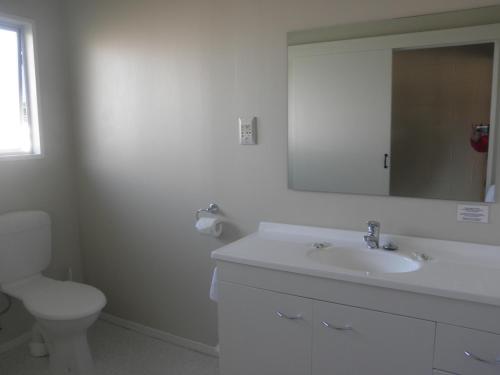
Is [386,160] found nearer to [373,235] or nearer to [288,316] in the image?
[373,235]

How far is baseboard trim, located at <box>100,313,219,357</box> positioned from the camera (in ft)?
8.64

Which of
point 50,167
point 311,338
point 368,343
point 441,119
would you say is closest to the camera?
point 368,343

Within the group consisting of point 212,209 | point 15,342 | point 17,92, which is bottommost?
point 15,342

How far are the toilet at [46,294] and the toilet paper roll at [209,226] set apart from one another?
65 centimetres

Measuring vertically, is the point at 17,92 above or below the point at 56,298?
above

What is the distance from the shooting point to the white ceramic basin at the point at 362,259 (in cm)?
185

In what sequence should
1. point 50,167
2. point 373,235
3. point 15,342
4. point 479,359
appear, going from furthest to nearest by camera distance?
point 50,167, point 15,342, point 373,235, point 479,359

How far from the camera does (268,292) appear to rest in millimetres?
1801

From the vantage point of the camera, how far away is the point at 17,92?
2.77m

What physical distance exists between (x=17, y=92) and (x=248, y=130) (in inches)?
63.2

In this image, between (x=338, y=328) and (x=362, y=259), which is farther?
(x=362, y=259)

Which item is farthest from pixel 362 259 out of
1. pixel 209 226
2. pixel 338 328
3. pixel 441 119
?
pixel 209 226

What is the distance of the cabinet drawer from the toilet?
65.3 inches

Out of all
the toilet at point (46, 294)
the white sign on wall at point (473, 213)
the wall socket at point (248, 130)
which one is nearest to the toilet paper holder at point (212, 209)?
the wall socket at point (248, 130)
